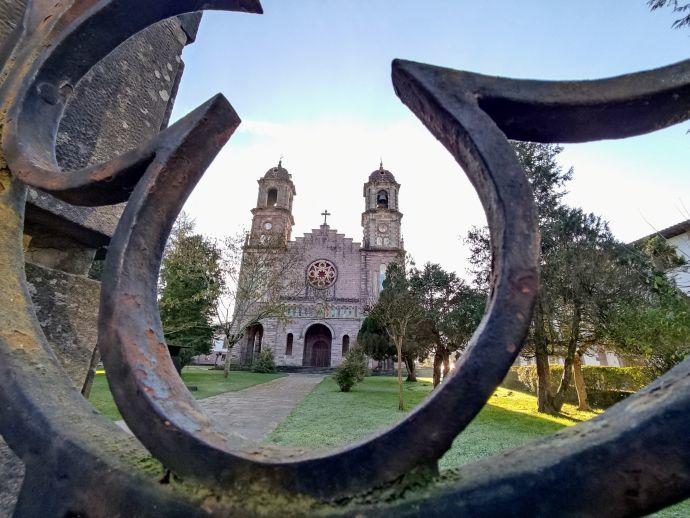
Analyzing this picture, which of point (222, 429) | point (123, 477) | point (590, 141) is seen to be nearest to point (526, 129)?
point (590, 141)

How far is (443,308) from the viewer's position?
15.9 metres

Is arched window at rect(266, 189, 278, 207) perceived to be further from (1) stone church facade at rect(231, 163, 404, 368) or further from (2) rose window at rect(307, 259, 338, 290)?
(2) rose window at rect(307, 259, 338, 290)

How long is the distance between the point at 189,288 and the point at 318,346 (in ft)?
44.9

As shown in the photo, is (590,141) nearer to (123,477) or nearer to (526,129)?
(526,129)

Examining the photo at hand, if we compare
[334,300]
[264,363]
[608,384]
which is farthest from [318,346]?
[608,384]

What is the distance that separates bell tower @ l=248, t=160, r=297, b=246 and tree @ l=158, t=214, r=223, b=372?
1039 cm

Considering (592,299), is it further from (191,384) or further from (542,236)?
(191,384)

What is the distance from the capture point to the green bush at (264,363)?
24.4 meters

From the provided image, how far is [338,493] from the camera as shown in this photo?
44 cm

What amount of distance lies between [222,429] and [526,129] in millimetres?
698

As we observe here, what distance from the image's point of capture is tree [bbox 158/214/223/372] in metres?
17.1

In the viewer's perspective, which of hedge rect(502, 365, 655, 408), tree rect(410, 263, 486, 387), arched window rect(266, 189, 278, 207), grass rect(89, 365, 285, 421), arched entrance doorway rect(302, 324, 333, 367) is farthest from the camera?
arched window rect(266, 189, 278, 207)

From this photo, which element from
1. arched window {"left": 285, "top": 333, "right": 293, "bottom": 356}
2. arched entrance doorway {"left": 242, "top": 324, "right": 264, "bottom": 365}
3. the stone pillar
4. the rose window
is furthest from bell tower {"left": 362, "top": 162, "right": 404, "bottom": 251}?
the stone pillar

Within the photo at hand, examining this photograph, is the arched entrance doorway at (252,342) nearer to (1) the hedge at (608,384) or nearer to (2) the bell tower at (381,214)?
(2) the bell tower at (381,214)
